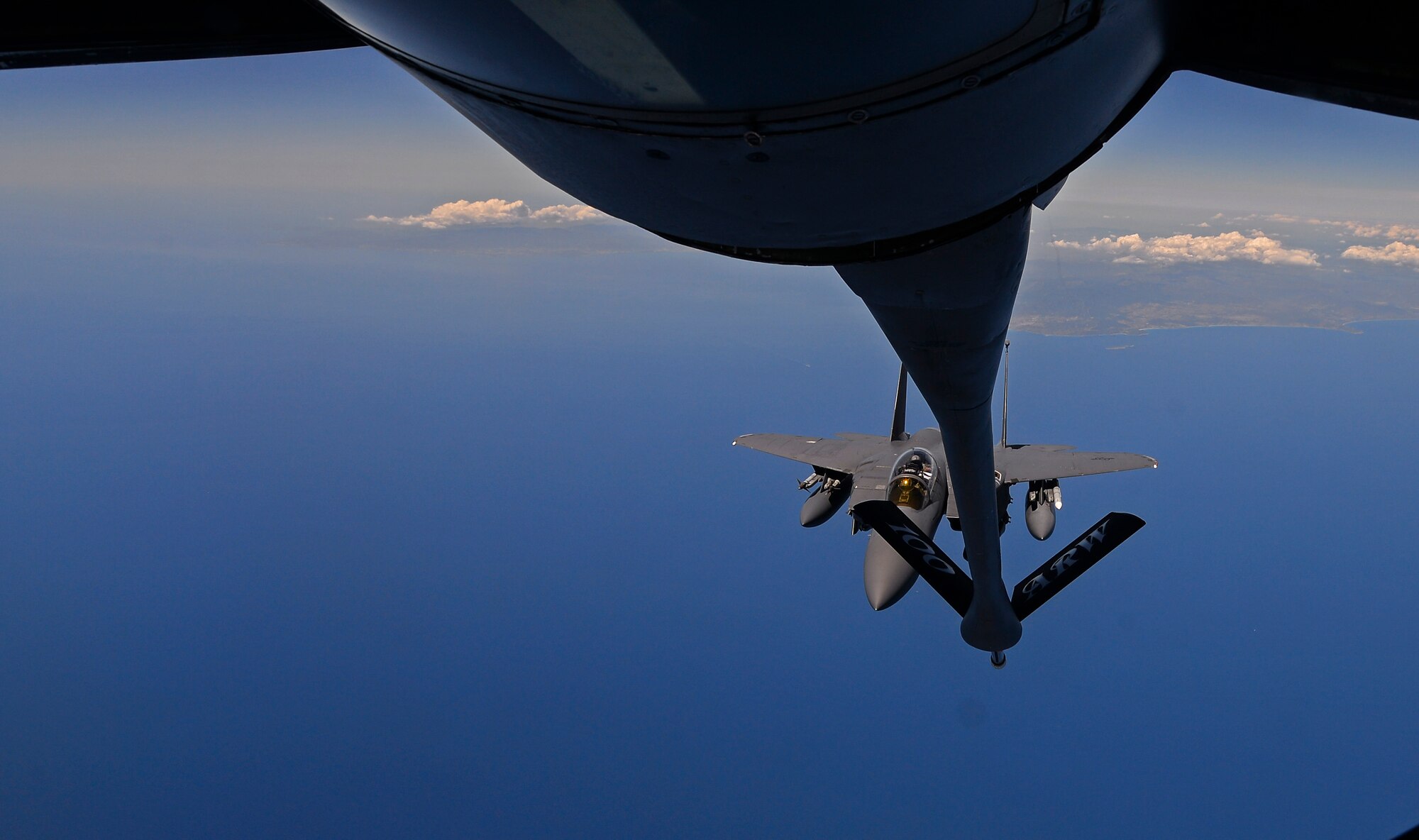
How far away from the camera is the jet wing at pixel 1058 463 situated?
21.9m

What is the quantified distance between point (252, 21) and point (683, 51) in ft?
7.13

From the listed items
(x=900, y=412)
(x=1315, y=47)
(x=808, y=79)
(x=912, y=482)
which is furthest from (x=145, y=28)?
(x=900, y=412)

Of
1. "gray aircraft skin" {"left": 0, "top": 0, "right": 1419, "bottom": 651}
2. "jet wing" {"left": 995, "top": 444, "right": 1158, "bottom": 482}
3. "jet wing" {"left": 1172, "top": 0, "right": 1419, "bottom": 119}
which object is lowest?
"gray aircraft skin" {"left": 0, "top": 0, "right": 1419, "bottom": 651}

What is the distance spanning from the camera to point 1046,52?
4.42 ft

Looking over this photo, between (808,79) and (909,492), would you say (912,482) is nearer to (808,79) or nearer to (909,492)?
(909,492)

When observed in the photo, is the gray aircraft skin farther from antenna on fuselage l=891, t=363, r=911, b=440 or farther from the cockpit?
antenna on fuselage l=891, t=363, r=911, b=440

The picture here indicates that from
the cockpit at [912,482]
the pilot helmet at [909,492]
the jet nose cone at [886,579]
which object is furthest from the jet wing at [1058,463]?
the jet nose cone at [886,579]

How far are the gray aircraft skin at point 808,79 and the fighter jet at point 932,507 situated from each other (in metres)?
5.71

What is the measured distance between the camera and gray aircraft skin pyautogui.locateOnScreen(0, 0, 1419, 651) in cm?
112

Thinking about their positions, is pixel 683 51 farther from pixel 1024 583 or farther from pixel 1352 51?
pixel 1024 583

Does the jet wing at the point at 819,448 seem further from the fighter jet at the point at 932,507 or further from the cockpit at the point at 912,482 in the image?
the cockpit at the point at 912,482

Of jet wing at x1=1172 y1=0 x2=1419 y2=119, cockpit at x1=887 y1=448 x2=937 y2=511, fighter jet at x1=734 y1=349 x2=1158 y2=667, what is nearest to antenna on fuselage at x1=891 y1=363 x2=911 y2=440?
fighter jet at x1=734 y1=349 x2=1158 y2=667

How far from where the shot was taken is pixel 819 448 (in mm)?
26938

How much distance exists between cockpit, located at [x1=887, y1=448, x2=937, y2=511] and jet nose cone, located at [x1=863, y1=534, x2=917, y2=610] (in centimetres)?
155
